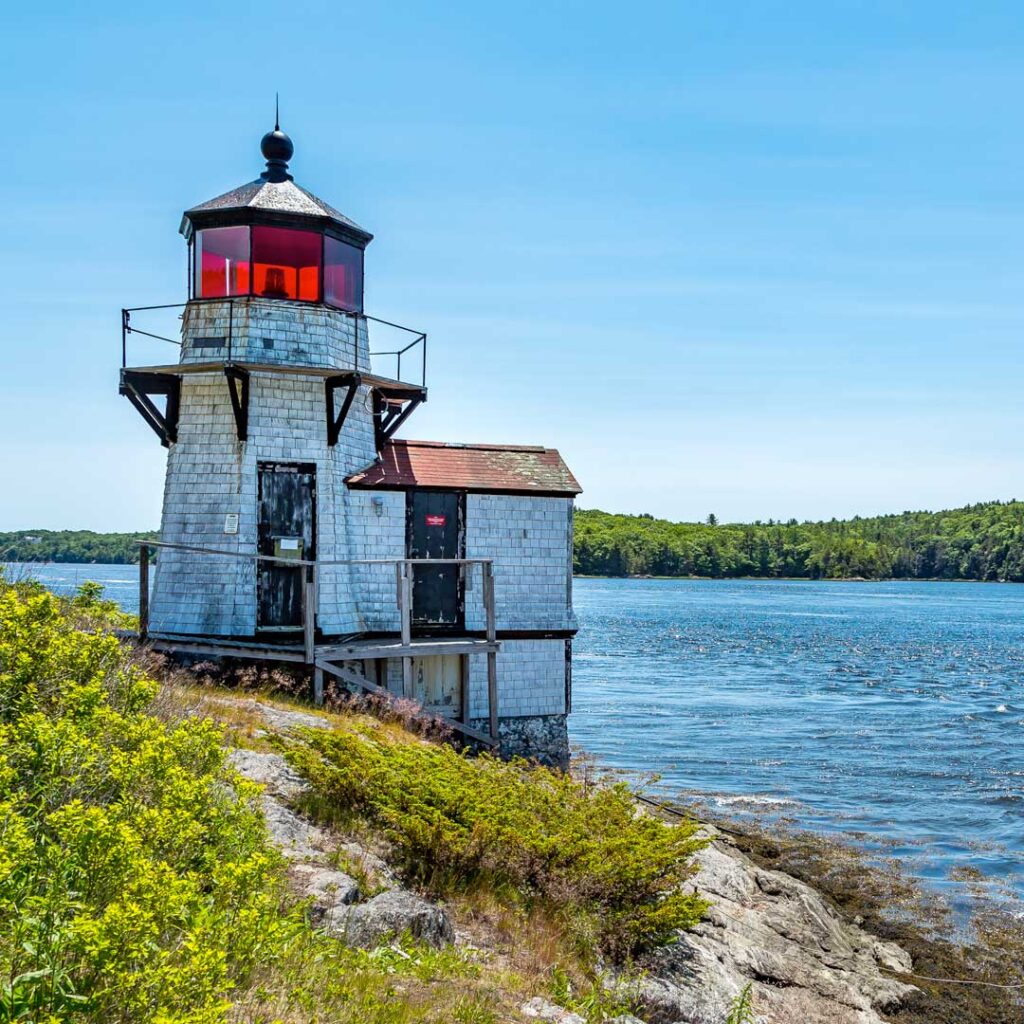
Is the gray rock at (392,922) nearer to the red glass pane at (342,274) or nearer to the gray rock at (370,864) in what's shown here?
the gray rock at (370,864)

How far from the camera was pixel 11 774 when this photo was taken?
17.4 feet

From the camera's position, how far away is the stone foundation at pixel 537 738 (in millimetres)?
19422

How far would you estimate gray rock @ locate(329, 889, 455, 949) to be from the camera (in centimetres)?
740

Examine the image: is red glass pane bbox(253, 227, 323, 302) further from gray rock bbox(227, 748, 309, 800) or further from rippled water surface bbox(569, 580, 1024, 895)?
rippled water surface bbox(569, 580, 1024, 895)

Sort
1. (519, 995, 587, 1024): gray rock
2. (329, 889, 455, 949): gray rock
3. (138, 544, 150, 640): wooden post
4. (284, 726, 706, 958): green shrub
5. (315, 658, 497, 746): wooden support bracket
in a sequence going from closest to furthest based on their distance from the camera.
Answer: (519, 995, 587, 1024): gray rock → (329, 889, 455, 949): gray rock → (284, 726, 706, 958): green shrub → (315, 658, 497, 746): wooden support bracket → (138, 544, 150, 640): wooden post

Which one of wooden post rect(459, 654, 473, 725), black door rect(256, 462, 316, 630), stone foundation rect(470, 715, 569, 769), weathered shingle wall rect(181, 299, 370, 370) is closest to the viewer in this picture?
weathered shingle wall rect(181, 299, 370, 370)

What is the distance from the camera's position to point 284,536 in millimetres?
17781

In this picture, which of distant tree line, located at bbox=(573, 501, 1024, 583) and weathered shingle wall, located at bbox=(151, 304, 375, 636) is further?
distant tree line, located at bbox=(573, 501, 1024, 583)

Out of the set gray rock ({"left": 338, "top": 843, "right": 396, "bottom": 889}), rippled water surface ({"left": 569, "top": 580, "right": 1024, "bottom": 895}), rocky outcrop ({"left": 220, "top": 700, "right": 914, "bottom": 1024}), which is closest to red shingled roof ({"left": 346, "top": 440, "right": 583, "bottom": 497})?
rocky outcrop ({"left": 220, "top": 700, "right": 914, "bottom": 1024})

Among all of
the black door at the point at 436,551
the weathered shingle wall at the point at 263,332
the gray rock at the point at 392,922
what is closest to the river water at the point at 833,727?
the weathered shingle wall at the point at 263,332

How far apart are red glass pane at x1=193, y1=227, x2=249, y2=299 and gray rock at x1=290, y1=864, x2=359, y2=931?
470 inches

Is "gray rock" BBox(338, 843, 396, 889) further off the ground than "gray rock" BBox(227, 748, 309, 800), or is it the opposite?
"gray rock" BBox(227, 748, 309, 800)

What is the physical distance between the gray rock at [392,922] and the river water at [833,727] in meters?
8.80

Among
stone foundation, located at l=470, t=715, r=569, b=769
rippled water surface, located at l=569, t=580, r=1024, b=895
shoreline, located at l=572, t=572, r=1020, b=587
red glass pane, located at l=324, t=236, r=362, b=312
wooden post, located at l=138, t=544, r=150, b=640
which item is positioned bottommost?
rippled water surface, located at l=569, t=580, r=1024, b=895
